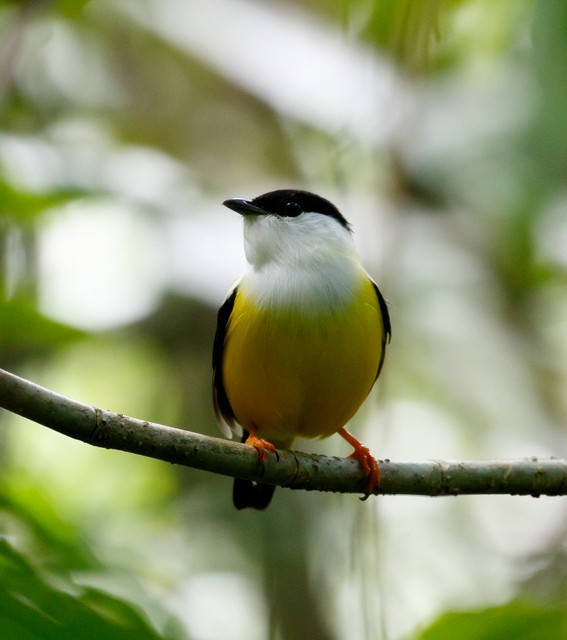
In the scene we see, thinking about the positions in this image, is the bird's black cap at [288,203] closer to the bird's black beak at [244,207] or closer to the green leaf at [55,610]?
the bird's black beak at [244,207]

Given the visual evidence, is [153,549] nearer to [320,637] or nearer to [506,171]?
[320,637]

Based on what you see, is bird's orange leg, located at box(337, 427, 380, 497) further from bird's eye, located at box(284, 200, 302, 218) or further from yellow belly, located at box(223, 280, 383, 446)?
bird's eye, located at box(284, 200, 302, 218)

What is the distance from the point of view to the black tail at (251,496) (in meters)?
3.90

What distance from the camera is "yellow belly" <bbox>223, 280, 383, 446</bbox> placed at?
3.24 meters

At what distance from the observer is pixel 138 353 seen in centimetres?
596

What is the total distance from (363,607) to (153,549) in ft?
10.2

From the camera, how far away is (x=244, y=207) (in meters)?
3.88

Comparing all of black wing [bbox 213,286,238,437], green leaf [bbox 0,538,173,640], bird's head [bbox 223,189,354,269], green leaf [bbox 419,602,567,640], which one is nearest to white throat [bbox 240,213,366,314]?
bird's head [bbox 223,189,354,269]

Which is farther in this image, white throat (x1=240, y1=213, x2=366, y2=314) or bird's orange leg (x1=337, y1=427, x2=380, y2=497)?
white throat (x1=240, y1=213, x2=366, y2=314)

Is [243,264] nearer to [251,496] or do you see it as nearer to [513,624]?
[251,496]

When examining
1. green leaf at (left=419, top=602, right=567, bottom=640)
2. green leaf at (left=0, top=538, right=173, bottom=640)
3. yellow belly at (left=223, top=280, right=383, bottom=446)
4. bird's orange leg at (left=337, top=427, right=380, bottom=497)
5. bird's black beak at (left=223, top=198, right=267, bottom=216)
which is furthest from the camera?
bird's black beak at (left=223, top=198, right=267, bottom=216)

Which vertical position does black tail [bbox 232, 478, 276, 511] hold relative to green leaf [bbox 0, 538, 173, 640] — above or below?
below

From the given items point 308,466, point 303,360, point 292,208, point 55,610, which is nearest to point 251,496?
point 303,360

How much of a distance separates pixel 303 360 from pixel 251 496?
97cm
